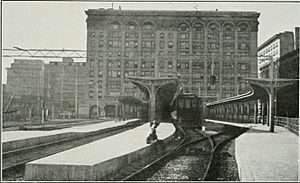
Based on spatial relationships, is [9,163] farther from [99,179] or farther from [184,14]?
[184,14]

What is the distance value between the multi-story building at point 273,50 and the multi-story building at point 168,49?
0.25 m

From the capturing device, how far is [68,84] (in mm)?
12203

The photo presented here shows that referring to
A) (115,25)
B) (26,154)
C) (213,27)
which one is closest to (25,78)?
(26,154)

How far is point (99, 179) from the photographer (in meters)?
7.17

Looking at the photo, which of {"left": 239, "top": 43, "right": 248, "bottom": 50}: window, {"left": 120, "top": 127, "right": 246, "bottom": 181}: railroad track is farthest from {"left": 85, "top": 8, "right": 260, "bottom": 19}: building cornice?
{"left": 120, "top": 127, "right": 246, "bottom": 181}: railroad track

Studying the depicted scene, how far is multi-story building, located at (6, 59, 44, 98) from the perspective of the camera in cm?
896

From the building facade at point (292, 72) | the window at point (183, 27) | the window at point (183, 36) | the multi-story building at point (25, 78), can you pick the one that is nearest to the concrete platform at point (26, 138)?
the multi-story building at point (25, 78)

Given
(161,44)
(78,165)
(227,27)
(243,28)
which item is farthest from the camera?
(161,44)

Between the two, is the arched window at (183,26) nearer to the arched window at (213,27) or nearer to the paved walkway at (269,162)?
the arched window at (213,27)

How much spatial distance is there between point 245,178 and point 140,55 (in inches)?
160

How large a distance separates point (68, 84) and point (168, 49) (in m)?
4.20

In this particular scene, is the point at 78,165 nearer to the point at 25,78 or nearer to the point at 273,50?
the point at 25,78

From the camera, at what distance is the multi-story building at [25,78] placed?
8.96m

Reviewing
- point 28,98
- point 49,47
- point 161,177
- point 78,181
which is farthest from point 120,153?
point 28,98
